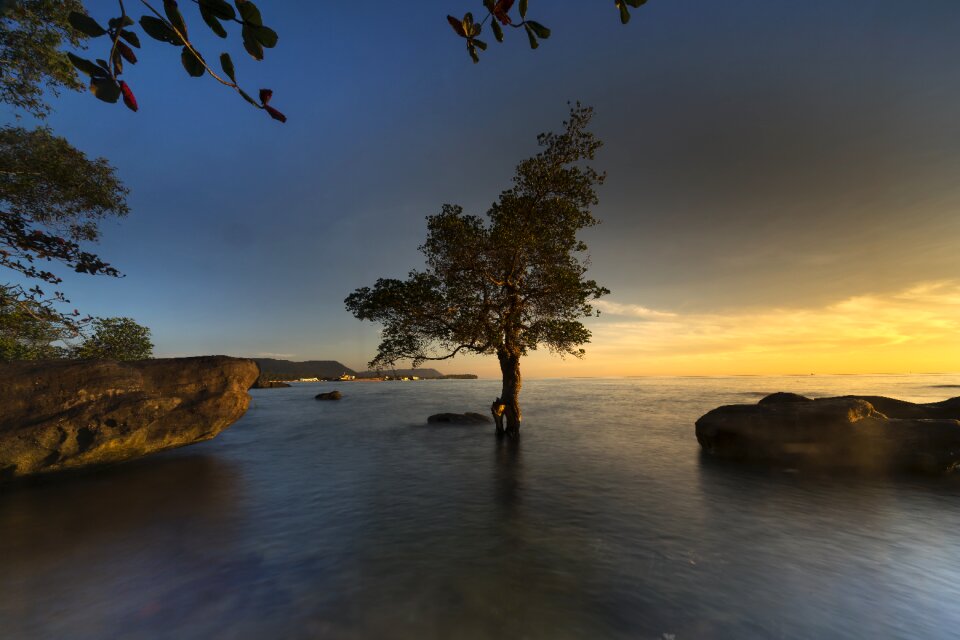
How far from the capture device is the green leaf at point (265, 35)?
1727 mm

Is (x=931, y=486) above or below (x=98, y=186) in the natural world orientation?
below

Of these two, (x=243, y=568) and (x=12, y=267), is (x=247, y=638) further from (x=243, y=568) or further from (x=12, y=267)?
(x=12, y=267)

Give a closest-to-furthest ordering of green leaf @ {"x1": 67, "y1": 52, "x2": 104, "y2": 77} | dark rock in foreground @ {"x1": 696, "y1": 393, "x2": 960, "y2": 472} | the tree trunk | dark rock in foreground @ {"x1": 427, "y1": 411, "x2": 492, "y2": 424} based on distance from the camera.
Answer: green leaf @ {"x1": 67, "y1": 52, "x2": 104, "y2": 77}, dark rock in foreground @ {"x1": 696, "y1": 393, "x2": 960, "y2": 472}, the tree trunk, dark rock in foreground @ {"x1": 427, "y1": 411, "x2": 492, "y2": 424}

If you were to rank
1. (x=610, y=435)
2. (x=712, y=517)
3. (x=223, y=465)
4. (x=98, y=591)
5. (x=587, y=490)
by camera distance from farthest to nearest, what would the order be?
(x=610, y=435), (x=223, y=465), (x=587, y=490), (x=712, y=517), (x=98, y=591)

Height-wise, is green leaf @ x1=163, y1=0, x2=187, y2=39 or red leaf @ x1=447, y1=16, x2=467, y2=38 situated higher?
red leaf @ x1=447, y1=16, x2=467, y2=38

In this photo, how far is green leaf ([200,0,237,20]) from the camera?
5.16ft

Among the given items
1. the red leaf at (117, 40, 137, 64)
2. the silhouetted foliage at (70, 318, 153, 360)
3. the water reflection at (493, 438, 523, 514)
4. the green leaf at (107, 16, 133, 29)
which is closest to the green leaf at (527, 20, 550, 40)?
the green leaf at (107, 16, 133, 29)

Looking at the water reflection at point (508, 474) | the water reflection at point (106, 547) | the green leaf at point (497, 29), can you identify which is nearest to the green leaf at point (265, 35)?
the green leaf at point (497, 29)

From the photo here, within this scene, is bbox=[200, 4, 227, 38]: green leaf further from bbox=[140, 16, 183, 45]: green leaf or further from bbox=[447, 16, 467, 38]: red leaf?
bbox=[447, 16, 467, 38]: red leaf

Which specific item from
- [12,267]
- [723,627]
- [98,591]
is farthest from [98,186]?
[723,627]

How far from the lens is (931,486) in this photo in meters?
11.5

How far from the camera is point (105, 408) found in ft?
41.7

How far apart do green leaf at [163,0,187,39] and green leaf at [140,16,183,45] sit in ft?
0.12

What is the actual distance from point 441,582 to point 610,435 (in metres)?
19.4
